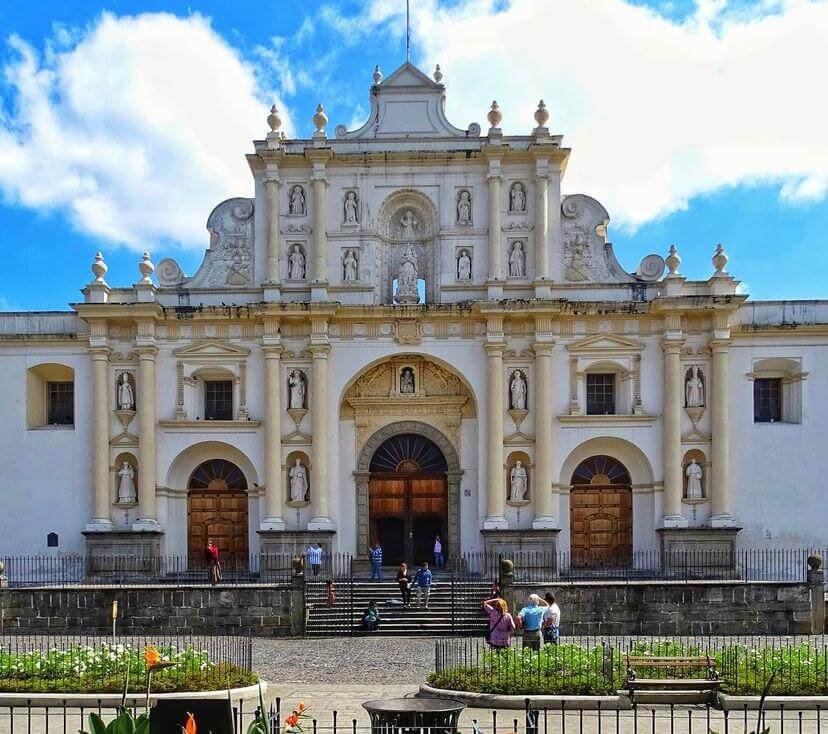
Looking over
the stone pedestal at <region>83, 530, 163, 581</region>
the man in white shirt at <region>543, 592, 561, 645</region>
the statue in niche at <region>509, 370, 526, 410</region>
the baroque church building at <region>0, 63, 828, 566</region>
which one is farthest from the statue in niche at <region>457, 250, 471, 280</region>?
the man in white shirt at <region>543, 592, 561, 645</region>

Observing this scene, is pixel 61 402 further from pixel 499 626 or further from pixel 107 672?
pixel 499 626

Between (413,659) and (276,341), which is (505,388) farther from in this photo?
(413,659)

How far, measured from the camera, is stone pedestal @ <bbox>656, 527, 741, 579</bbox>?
29.5 meters

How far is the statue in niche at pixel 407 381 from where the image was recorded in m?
32.0

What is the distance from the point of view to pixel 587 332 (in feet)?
101

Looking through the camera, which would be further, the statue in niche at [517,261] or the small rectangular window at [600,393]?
the small rectangular window at [600,393]

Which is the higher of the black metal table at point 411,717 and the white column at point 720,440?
the white column at point 720,440

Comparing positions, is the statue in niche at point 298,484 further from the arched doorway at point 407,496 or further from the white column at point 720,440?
the white column at point 720,440

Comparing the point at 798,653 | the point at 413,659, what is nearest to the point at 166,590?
the point at 413,659

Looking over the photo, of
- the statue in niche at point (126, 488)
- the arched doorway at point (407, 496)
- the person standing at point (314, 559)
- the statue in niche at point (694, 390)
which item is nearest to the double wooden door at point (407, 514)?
the arched doorway at point (407, 496)

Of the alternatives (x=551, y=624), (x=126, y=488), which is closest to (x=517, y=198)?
(x=126, y=488)

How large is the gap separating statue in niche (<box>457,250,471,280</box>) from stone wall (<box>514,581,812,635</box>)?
35.6 feet

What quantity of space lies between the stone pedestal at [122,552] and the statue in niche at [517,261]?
13.0 m

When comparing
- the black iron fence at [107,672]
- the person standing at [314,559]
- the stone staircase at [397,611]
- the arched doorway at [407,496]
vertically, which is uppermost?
the arched doorway at [407,496]
